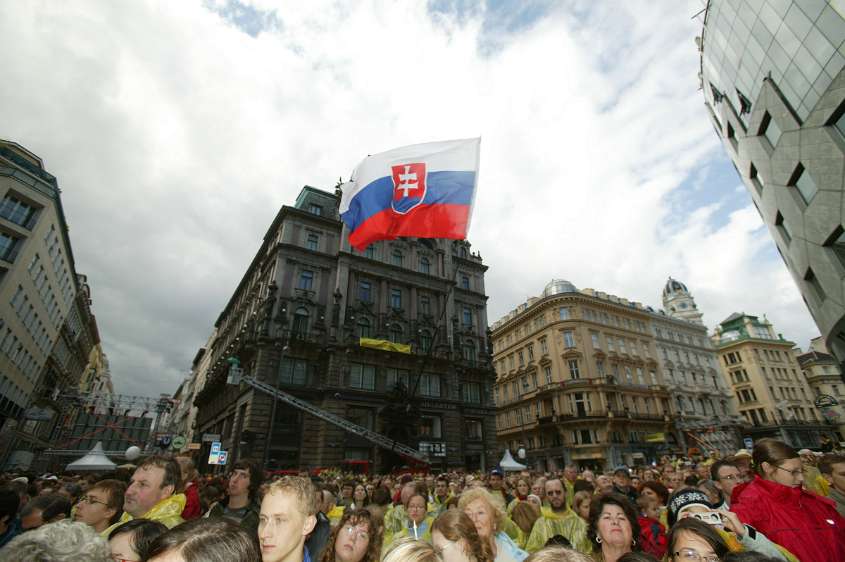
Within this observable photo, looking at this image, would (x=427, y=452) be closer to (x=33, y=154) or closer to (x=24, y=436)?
(x=24, y=436)

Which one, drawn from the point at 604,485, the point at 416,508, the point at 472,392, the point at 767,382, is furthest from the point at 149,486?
the point at 767,382

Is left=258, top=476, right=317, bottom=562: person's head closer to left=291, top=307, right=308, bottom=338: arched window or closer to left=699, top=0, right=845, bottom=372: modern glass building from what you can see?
left=699, top=0, right=845, bottom=372: modern glass building

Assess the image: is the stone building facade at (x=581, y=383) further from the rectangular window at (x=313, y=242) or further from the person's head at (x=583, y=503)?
the person's head at (x=583, y=503)

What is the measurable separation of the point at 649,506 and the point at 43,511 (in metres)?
8.23

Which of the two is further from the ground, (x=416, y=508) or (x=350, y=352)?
(x=350, y=352)

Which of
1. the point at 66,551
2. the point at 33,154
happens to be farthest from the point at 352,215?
the point at 33,154

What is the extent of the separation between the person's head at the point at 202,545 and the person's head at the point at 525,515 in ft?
16.8

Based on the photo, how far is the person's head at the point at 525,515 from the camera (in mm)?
5883

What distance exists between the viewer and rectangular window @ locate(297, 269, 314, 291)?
32.0 metres

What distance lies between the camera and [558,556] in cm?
209

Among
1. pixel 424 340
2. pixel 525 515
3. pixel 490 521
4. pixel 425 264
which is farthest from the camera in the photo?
pixel 425 264

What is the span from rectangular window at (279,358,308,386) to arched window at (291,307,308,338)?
204cm

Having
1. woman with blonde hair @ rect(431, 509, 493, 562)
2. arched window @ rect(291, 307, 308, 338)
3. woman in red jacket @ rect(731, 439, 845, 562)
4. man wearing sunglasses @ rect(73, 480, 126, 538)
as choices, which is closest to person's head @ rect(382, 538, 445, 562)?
woman with blonde hair @ rect(431, 509, 493, 562)

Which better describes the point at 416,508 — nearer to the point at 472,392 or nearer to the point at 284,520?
the point at 284,520
